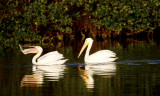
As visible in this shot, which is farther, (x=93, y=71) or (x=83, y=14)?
(x=83, y=14)

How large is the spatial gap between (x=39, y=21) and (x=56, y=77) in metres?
23.0

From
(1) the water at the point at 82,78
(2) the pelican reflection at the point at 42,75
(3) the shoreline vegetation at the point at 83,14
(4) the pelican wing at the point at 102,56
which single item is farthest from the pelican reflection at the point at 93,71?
(3) the shoreline vegetation at the point at 83,14

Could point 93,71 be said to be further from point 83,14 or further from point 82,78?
point 83,14

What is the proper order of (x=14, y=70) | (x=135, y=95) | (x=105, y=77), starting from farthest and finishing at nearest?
1. (x=14, y=70)
2. (x=105, y=77)
3. (x=135, y=95)

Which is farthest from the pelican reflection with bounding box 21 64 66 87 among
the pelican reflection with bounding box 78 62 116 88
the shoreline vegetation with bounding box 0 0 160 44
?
the shoreline vegetation with bounding box 0 0 160 44

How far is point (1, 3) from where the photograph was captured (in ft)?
102

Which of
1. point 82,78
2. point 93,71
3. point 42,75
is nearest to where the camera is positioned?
point 82,78

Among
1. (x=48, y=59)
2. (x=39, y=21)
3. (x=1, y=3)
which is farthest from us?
(x=39, y=21)

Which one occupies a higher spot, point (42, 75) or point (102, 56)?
point (102, 56)

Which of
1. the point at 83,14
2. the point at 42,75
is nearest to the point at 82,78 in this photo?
the point at 42,75

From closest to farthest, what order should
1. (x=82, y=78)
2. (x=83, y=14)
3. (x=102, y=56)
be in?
1. (x=82, y=78)
2. (x=102, y=56)
3. (x=83, y=14)

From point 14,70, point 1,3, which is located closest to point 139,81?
point 14,70

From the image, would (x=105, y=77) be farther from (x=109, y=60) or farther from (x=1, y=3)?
(x=1, y=3)

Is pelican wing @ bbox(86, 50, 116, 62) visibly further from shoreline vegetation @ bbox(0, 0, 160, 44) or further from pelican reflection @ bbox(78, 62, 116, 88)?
shoreline vegetation @ bbox(0, 0, 160, 44)
